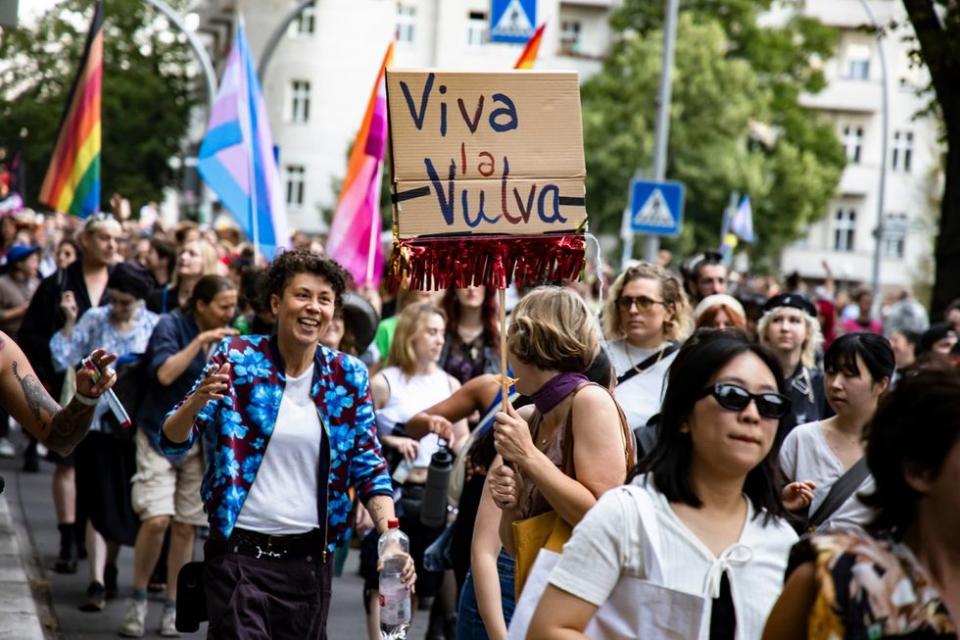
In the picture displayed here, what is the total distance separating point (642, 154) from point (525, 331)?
45.7 meters

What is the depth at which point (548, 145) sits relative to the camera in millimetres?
5191

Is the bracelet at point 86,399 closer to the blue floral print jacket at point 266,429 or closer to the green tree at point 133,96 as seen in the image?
the blue floral print jacket at point 266,429

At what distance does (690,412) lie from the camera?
3666 mm

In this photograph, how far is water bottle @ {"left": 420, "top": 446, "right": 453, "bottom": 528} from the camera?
24.3 feet

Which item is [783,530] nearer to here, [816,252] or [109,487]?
[109,487]

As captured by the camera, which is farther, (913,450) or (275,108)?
(275,108)

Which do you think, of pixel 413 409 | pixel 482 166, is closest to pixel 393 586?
pixel 482 166

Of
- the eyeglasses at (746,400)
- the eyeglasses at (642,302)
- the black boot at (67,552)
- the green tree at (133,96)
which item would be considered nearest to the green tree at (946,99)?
the eyeglasses at (642,302)

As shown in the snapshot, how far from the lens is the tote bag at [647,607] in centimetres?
350

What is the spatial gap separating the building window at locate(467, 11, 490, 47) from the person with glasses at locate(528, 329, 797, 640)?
189 feet

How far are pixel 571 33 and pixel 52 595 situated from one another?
178 feet

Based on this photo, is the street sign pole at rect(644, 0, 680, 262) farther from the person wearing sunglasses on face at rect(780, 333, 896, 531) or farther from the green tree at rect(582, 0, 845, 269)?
the green tree at rect(582, 0, 845, 269)

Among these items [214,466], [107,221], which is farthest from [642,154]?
[214,466]

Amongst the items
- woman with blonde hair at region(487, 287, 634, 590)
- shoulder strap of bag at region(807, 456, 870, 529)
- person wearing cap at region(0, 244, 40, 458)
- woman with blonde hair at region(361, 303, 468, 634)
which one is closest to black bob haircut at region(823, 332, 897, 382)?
shoulder strap of bag at region(807, 456, 870, 529)
